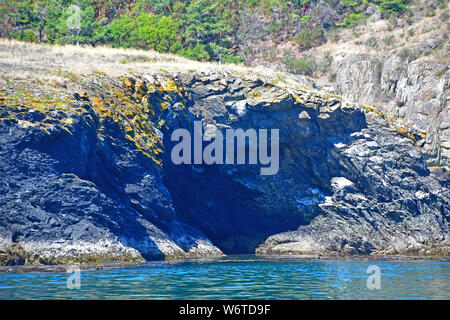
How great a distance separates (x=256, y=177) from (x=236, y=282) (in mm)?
19360

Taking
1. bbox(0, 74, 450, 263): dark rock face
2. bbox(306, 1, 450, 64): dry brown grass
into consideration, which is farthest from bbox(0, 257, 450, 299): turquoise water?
bbox(306, 1, 450, 64): dry brown grass

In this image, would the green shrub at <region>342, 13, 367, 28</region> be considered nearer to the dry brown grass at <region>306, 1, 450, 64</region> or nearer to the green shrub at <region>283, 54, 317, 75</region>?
the dry brown grass at <region>306, 1, 450, 64</region>

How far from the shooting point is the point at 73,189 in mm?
29281

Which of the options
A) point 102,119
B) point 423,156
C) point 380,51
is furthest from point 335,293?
point 380,51

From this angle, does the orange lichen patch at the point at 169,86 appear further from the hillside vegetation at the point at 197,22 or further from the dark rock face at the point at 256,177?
the hillside vegetation at the point at 197,22

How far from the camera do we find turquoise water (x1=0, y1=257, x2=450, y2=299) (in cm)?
1722

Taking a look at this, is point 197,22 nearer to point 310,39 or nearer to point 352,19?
point 310,39

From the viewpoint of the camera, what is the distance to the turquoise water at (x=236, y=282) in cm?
1722

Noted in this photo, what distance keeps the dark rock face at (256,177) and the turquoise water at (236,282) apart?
708cm

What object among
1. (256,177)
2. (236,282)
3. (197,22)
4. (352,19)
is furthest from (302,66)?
(236,282)

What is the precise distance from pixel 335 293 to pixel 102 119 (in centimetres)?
1934

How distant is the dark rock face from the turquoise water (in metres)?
7.08

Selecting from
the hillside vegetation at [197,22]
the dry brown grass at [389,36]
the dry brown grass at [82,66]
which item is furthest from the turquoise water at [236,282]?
the dry brown grass at [389,36]

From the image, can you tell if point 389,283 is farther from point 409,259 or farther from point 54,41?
point 54,41
